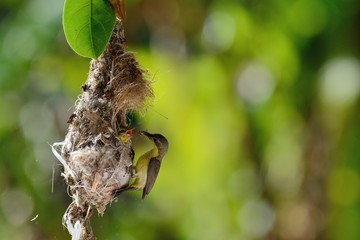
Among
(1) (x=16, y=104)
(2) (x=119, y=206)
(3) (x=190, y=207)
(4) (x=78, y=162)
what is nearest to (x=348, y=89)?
(3) (x=190, y=207)

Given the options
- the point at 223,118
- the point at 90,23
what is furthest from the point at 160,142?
the point at 223,118

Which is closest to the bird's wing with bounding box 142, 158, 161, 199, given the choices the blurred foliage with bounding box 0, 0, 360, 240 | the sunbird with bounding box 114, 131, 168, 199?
the sunbird with bounding box 114, 131, 168, 199

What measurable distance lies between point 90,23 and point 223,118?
10.5 ft

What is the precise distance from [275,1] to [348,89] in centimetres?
87

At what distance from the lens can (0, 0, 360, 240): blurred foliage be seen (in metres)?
4.84

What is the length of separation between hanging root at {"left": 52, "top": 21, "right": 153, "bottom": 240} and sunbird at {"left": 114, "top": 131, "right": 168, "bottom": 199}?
6 cm

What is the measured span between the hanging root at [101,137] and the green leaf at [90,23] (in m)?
0.27

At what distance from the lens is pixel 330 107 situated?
4.77 m

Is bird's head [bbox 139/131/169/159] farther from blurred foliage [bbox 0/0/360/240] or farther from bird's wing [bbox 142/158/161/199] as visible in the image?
blurred foliage [bbox 0/0/360/240]

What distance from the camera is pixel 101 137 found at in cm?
215

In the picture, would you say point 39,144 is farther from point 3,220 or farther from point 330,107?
point 330,107

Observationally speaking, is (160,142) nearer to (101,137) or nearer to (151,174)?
(151,174)

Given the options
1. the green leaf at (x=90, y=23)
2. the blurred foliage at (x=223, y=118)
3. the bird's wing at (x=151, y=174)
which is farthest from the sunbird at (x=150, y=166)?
the blurred foliage at (x=223, y=118)

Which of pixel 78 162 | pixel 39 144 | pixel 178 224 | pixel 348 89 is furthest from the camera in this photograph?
pixel 178 224
